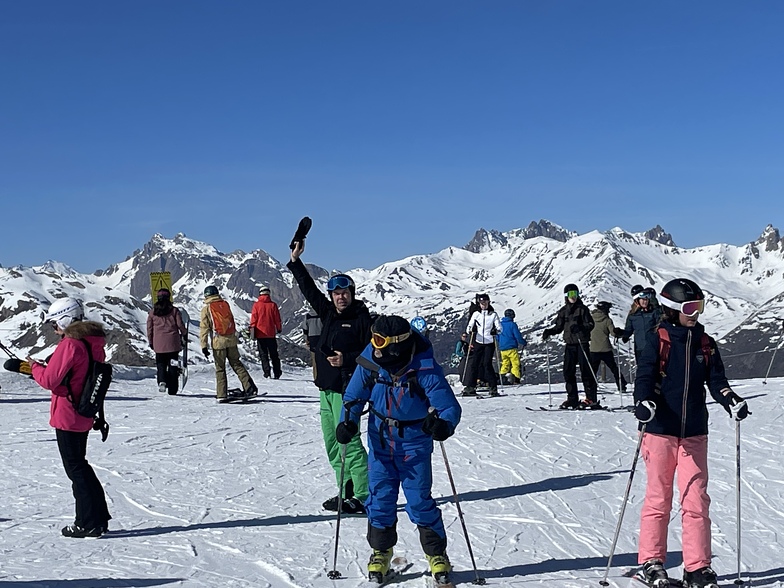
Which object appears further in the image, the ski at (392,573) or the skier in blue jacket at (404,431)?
the ski at (392,573)

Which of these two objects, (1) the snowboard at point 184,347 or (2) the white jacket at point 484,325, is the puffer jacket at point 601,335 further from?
(1) the snowboard at point 184,347

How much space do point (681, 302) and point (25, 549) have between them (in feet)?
17.6

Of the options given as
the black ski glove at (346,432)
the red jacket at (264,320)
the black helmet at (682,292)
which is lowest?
the black ski glove at (346,432)

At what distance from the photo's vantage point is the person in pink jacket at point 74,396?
6.56 metres

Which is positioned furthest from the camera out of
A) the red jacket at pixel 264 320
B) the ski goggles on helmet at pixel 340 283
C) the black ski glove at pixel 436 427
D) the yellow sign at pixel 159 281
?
the red jacket at pixel 264 320

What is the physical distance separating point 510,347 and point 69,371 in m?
15.8

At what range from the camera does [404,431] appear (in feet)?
18.5

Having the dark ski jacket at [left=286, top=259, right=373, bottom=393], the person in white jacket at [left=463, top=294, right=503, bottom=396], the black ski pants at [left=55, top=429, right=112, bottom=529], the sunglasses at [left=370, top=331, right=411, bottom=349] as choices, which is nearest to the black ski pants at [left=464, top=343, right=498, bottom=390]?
the person in white jacket at [left=463, top=294, right=503, bottom=396]

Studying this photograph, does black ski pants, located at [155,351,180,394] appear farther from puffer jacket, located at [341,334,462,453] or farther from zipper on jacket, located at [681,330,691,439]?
→ zipper on jacket, located at [681,330,691,439]

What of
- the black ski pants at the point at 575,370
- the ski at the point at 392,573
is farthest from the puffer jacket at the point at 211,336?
the ski at the point at 392,573

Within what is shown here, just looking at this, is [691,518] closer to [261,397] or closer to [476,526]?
[476,526]

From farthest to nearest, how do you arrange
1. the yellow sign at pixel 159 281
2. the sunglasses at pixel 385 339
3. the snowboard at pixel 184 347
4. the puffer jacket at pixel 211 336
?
the yellow sign at pixel 159 281, the snowboard at pixel 184 347, the puffer jacket at pixel 211 336, the sunglasses at pixel 385 339

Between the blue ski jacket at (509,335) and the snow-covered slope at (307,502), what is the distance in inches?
249

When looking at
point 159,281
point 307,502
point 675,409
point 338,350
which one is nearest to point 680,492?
point 675,409
